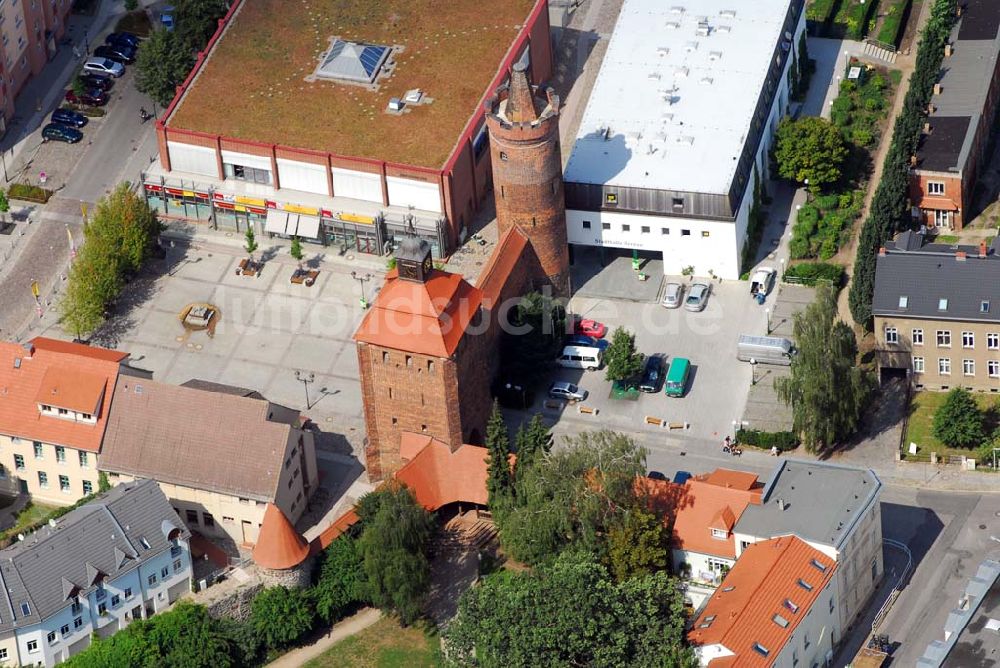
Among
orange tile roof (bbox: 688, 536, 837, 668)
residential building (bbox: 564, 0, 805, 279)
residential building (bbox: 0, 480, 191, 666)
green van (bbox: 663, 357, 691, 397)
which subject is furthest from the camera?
residential building (bbox: 564, 0, 805, 279)

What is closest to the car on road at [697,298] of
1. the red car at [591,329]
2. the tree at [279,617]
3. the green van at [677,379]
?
the red car at [591,329]

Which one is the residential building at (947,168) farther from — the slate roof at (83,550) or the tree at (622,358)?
the slate roof at (83,550)

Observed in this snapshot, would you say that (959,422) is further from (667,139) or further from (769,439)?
(667,139)

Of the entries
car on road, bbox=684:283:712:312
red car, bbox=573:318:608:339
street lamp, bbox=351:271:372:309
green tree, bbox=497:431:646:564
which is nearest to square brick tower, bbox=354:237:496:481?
green tree, bbox=497:431:646:564

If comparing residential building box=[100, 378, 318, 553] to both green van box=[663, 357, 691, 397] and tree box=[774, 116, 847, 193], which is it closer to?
green van box=[663, 357, 691, 397]

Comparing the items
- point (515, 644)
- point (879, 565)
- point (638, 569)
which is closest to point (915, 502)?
point (879, 565)

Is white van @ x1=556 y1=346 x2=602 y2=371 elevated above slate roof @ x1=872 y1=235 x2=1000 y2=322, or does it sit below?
below

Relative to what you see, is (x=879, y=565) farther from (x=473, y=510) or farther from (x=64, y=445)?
(x=64, y=445)
